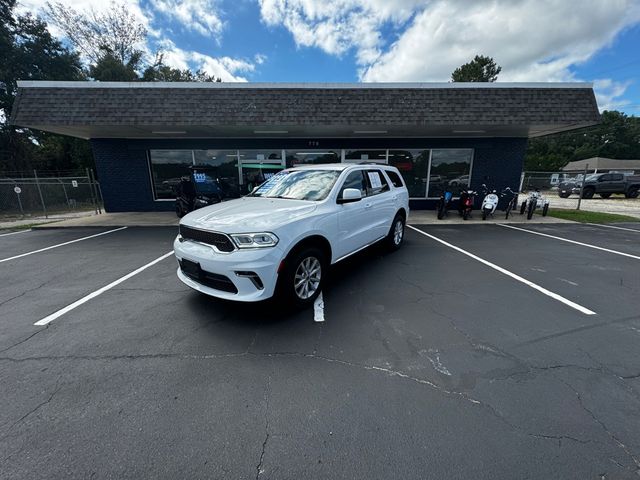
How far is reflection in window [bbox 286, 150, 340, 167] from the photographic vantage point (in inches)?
465

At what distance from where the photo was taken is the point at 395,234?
6.31 metres

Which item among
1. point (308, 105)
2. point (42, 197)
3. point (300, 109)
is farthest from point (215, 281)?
point (42, 197)

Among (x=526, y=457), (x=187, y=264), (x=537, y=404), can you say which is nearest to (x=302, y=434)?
(x=526, y=457)

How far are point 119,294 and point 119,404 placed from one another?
2523 mm

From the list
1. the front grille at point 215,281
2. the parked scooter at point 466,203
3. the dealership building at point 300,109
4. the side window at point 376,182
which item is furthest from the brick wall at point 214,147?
the front grille at point 215,281

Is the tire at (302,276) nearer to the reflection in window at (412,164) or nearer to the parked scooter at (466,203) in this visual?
the parked scooter at (466,203)

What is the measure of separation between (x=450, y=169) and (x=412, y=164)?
1708mm

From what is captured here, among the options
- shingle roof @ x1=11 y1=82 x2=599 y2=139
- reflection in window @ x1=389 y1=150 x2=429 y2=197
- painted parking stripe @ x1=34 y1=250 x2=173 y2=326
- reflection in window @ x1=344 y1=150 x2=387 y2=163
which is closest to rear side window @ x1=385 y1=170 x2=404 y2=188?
shingle roof @ x1=11 y1=82 x2=599 y2=139

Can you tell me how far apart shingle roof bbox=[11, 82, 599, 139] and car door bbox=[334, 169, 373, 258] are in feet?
16.4

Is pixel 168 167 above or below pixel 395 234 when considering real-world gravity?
above

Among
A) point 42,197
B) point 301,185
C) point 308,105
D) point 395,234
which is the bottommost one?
point 395,234

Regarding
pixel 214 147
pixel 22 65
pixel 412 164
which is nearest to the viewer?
pixel 214 147

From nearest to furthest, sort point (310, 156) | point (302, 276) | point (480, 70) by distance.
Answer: point (302, 276) < point (310, 156) < point (480, 70)

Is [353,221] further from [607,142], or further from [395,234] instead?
[607,142]
